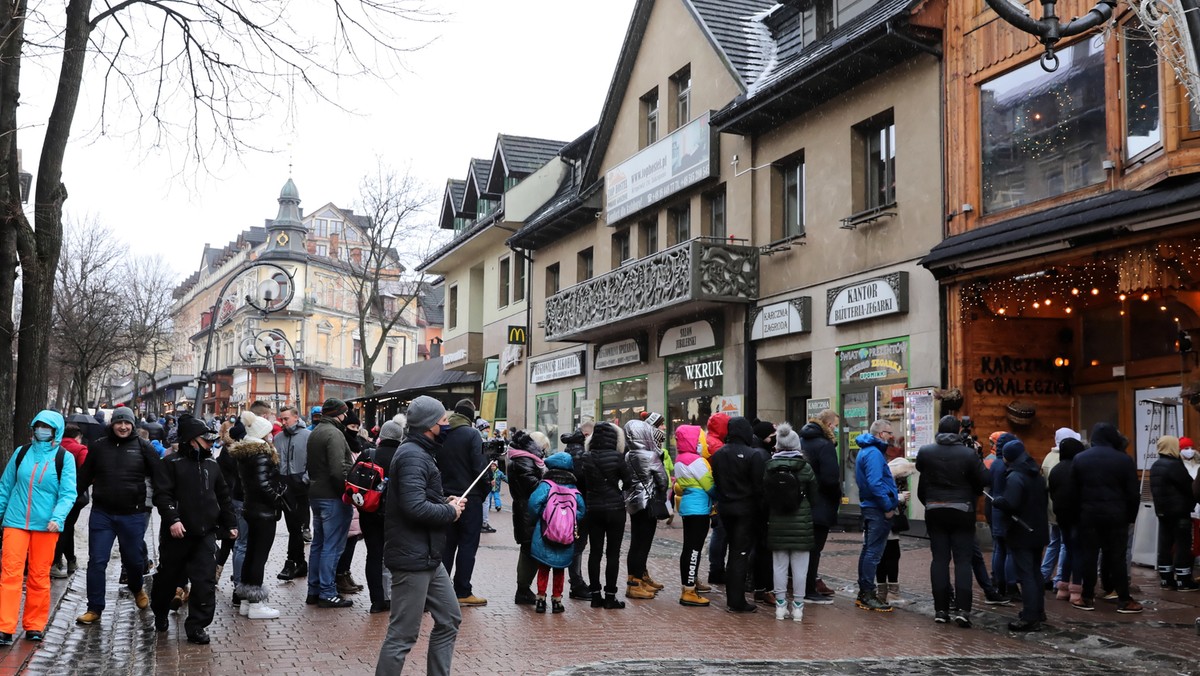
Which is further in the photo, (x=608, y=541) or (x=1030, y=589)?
(x=608, y=541)

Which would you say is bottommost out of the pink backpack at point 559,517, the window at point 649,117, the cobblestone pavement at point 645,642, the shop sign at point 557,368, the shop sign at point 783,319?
the cobblestone pavement at point 645,642

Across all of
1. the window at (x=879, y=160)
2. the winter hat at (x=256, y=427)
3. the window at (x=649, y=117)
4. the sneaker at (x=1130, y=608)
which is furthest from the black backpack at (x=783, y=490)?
the window at (x=649, y=117)

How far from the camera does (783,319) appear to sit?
2055 cm

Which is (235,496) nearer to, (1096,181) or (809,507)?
(809,507)

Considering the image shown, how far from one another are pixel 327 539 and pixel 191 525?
1849 millimetres

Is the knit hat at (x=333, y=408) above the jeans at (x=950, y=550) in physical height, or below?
above

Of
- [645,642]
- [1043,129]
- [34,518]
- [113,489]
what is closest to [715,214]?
[1043,129]

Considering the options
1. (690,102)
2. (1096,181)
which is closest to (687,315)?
(690,102)

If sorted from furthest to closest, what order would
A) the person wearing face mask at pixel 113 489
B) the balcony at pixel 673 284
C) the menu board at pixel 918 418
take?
the balcony at pixel 673 284, the menu board at pixel 918 418, the person wearing face mask at pixel 113 489

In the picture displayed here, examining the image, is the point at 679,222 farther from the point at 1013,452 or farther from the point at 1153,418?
→ the point at 1013,452

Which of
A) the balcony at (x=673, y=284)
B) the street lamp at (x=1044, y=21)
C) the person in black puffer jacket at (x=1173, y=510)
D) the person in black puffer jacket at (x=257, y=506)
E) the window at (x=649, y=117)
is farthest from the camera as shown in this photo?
the window at (x=649, y=117)

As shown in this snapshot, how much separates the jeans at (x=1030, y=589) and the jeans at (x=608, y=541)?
3645mm

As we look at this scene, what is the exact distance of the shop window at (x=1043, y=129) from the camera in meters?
14.3

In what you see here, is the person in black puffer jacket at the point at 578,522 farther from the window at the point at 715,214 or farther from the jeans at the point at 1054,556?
the window at the point at 715,214
